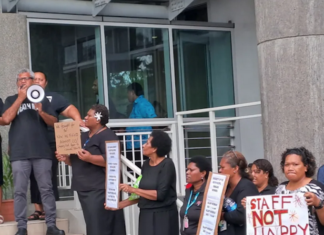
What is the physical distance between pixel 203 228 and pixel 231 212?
0.80 ft

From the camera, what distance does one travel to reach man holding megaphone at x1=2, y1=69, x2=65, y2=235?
22.3ft

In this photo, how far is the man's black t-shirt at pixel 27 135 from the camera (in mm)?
6805

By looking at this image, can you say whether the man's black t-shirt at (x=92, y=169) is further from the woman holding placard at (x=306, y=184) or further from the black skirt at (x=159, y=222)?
the woman holding placard at (x=306, y=184)

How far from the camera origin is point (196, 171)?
5.48 m

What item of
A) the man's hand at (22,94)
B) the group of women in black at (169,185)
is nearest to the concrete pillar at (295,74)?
the group of women in black at (169,185)

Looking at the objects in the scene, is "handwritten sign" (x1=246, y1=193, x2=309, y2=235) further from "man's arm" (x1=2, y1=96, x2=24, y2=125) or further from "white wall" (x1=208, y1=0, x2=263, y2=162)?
"white wall" (x1=208, y1=0, x2=263, y2=162)

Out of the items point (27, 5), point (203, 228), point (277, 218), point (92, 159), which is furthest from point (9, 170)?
point (277, 218)

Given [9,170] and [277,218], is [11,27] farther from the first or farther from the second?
[277,218]

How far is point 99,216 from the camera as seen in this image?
6480 millimetres

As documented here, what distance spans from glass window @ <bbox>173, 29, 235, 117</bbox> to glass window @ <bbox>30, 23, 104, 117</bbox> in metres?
1.46

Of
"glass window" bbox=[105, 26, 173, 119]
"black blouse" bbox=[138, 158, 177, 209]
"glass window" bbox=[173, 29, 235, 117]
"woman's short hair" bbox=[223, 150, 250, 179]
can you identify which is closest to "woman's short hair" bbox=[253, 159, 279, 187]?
"woman's short hair" bbox=[223, 150, 250, 179]

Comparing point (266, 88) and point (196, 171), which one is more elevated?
point (266, 88)

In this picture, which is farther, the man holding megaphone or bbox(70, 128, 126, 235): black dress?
the man holding megaphone

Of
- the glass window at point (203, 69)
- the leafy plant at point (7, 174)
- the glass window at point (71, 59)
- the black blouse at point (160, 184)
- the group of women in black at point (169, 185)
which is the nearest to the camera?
the group of women in black at point (169, 185)
